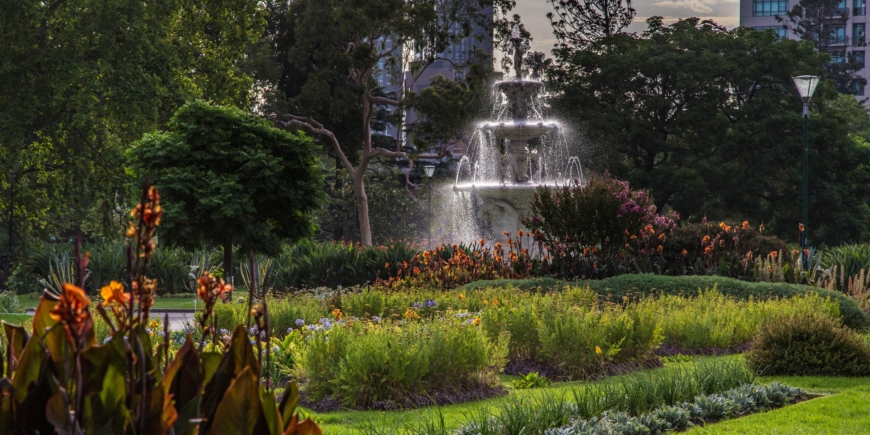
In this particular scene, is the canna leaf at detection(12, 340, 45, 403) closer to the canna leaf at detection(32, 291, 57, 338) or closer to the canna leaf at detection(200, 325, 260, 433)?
the canna leaf at detection(32, 291, 57, 338)

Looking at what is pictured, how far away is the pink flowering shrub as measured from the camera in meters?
17.3

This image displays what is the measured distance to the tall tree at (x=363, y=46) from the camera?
36.3 metres

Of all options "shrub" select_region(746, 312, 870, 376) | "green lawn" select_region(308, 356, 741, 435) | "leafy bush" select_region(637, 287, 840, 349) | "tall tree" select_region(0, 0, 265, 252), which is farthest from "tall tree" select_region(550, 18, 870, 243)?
"green lawn" select_region(308, 356, 741, 435)

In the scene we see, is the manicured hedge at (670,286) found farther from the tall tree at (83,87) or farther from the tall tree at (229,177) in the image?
the tall tree at (83,87)

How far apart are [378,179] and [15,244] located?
19.9 meters

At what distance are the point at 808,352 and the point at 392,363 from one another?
4785 millimetres

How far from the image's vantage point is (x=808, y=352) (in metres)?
9.97

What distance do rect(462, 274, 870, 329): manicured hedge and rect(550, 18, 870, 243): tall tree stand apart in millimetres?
22093

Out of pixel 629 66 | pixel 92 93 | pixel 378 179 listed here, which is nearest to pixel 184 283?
pixel 92 93

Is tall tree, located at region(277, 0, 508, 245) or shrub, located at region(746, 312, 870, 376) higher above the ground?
tall tree, located at region(277, 0, 508, 245)

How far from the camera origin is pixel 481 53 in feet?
126

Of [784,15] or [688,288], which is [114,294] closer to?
[688,288]

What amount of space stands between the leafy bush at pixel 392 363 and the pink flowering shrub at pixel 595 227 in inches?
340

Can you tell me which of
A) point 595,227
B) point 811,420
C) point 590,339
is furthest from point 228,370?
point 595,227
